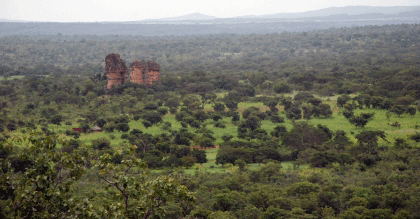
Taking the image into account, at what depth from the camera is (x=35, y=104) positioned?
A: 43188mm

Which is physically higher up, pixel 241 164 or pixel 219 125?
pixel 241 164

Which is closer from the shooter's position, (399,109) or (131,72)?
(399,109)

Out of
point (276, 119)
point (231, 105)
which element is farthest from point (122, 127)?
point (276, 119)

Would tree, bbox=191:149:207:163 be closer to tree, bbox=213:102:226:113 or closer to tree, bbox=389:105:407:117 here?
tree, bbox=213:102:226:113

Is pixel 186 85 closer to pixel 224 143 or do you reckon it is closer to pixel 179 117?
pixel 179 117

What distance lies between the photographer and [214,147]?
31.3 meters

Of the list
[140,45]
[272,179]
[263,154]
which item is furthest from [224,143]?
[140,45]

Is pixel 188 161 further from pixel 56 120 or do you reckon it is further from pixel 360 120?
pixel 360 120

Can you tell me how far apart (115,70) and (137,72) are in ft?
10.0

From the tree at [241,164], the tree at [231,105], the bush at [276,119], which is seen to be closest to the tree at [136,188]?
the tree at [241,164]

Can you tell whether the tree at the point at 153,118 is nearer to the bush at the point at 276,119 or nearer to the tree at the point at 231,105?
the tree at the point at 231,105

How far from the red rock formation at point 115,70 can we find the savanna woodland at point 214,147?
1285 millimetres

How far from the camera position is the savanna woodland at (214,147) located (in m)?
8.54

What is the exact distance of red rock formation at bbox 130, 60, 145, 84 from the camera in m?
49.9
